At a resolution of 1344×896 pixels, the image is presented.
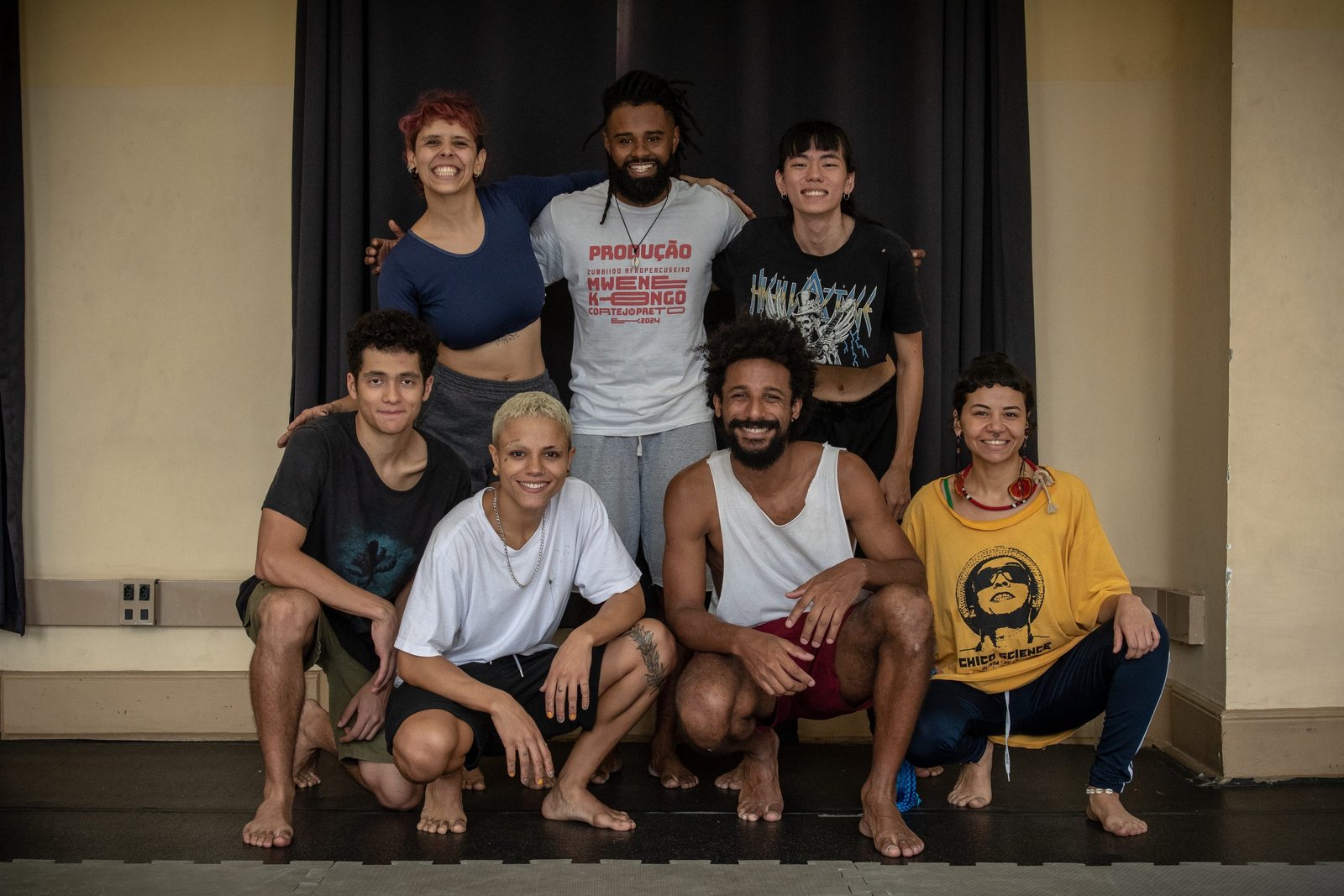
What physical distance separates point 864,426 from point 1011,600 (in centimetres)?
68

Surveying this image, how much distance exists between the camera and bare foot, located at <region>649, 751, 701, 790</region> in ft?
10.1

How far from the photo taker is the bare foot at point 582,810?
8.84 feet

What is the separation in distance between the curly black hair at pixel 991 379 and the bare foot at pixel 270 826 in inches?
74.8

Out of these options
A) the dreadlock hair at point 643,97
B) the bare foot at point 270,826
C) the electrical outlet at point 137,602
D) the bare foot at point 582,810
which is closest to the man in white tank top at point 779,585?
the bare foot at point 582,810

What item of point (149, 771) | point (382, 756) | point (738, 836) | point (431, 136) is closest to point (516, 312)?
point (431, 136)

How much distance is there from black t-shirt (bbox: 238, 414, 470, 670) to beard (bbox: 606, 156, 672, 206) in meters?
0.91

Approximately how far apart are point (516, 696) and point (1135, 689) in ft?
4.81

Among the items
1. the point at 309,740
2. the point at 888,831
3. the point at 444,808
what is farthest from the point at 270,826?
the point at 888,831

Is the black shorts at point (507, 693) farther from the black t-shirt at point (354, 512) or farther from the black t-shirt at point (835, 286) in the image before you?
the black t-shirt at point (835, 286)

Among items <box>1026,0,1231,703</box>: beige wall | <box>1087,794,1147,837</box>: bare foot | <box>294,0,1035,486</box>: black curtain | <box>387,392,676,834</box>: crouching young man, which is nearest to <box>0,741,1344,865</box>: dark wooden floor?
<box>1087,794,1147,837</box>: bare foot

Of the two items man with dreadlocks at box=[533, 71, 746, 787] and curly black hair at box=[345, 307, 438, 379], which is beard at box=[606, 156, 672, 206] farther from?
curly black hair at box=[345, 307, 438, 379]

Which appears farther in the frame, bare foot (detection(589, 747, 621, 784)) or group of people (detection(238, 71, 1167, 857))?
bare foot (detection(589, 747, 621, 784))

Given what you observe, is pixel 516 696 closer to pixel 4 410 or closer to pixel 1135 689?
pixel 1135 689

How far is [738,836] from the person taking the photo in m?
2.66
